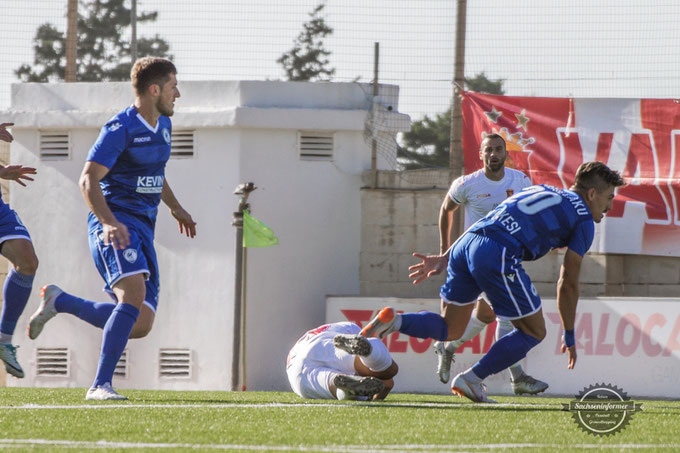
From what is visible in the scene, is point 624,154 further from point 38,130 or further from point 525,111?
point 38,130

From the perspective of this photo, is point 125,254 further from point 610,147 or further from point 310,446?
point 610,147

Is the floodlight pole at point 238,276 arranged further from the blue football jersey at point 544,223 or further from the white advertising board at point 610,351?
the blue football jersey at point 544,223

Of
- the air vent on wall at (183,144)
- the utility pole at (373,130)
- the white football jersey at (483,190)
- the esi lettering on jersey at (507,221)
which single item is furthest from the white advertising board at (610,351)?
the esi lettering on jersey at (507,221)

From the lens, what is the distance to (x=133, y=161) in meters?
6.74

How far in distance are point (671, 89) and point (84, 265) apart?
7.23 metres

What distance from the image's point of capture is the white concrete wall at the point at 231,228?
13969 mm

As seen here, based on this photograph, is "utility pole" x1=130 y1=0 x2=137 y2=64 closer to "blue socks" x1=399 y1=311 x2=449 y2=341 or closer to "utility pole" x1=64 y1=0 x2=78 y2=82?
"utility pole" x1=64 y1=0 x2=78 y2=82

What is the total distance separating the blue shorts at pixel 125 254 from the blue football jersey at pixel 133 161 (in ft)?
0.34

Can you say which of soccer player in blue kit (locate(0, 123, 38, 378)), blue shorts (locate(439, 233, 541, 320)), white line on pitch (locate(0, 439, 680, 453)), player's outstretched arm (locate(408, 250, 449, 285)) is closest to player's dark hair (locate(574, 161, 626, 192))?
blue shorts (locate(439, 233, 541, 320))

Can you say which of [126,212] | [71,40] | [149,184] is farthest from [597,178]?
[71,40]

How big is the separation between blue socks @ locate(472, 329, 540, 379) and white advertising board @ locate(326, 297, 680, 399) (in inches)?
190

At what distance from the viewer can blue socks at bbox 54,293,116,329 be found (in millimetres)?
7109

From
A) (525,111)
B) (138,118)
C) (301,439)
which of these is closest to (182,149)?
(525,111)

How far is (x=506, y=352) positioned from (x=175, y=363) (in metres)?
8.11
